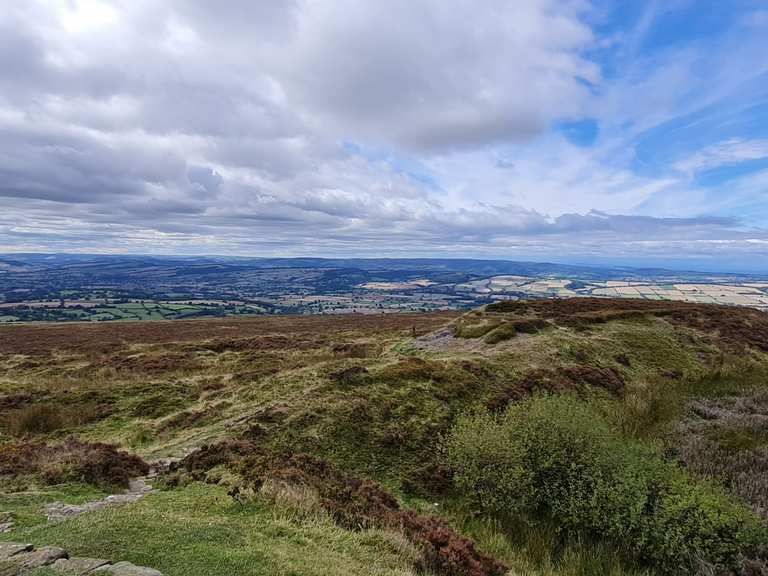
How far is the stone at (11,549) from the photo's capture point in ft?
24.5

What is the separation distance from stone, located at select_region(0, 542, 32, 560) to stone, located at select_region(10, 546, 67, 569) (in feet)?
0.41

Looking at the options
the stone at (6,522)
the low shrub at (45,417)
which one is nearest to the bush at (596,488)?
the stone at (6,522)

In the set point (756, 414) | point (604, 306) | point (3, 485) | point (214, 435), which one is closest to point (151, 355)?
point (214, 435)

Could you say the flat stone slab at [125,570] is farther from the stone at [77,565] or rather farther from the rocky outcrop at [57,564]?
the stone at [77,565]

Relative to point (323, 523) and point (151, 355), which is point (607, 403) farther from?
point (151, 355)

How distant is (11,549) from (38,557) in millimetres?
911

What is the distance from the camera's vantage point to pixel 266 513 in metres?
11.3

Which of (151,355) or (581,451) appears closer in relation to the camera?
(581,451)

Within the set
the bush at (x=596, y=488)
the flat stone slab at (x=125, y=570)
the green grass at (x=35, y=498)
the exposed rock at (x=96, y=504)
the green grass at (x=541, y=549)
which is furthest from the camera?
the bush at (x=596, y=488)

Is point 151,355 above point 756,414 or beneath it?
beneath

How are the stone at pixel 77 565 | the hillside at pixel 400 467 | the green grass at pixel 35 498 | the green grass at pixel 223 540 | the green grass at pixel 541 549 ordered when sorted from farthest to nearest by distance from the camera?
the green grass at pixel 541 549 → the hillside at pixel 400 467 → the green grass at pixel 35 498 → the green grass at pixel 223 540 → the stone at pixel 77 565

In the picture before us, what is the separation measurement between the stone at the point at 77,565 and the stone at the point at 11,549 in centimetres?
105

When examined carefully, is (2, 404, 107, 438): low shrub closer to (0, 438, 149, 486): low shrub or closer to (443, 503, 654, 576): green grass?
(0, 438, 149, 486): low shrub

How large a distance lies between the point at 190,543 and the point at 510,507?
414 inches
